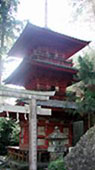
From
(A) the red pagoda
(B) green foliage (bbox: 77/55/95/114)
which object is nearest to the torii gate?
(B) green foliage (bbox: 77/55/95/114)

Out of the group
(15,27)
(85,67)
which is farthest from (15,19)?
(85,67)

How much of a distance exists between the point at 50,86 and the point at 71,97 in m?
1.80

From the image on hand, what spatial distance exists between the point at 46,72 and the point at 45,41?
7.96ft

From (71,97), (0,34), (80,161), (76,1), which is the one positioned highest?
(76,1)

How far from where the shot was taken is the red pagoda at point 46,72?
12.9 m

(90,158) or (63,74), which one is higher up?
(63,74)

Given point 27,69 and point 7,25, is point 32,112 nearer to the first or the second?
point 27,69

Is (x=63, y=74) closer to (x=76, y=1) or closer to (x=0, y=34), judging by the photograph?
(x=76, y=1)

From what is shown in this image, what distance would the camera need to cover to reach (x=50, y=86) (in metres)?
14.1

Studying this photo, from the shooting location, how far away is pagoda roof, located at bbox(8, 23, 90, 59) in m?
13.8

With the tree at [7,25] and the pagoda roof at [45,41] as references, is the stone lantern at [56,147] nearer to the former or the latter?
the pagoda roof at [45,41]

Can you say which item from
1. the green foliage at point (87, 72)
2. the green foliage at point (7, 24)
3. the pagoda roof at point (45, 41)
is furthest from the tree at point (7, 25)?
the green foliage at point (87, 72)

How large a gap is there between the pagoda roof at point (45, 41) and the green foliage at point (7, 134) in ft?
23.3

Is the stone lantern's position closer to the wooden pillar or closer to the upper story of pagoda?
the wooden pillar
